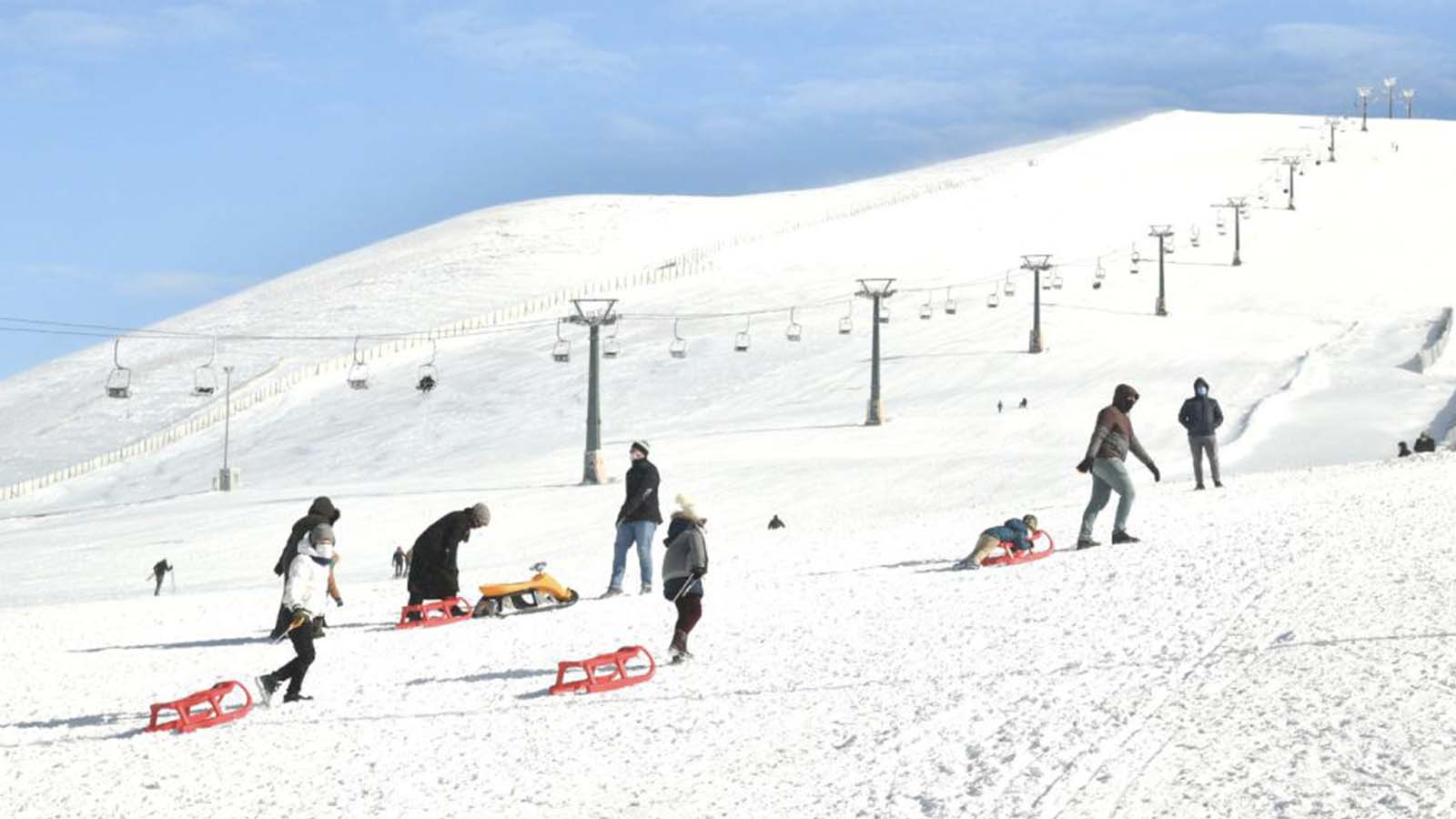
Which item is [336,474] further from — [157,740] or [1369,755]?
[1369,755]

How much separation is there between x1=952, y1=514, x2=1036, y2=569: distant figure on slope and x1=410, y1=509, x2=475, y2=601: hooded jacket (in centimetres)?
478

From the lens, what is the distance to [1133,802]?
898 centimetres

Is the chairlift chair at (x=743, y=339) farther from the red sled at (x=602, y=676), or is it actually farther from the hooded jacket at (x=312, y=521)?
the red sled at (x=602, y=676)

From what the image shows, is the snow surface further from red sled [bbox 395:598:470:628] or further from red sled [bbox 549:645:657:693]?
red sled [bbox 395:598:470:628]

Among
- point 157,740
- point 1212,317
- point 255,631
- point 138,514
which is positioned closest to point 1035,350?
point 1212,317

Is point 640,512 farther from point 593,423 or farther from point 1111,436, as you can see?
point 593,423

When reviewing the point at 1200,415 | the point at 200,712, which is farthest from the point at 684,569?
the point at 1200,415

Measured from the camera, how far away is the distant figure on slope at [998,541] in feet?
61.0

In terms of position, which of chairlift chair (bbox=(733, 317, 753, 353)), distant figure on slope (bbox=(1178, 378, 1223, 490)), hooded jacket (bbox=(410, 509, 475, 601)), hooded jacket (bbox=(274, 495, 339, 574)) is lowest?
hooded jacket (bbox=(410, 509, 475, 601))

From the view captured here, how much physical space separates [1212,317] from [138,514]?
42.5 metres

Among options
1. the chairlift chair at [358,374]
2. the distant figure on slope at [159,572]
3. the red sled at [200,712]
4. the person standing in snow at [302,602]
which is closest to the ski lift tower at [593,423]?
the chairlift chair at [358,374]

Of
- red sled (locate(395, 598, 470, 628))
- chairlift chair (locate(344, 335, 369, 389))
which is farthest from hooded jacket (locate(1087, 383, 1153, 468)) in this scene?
chairlift chair (locate(344, 335, 369, 389))

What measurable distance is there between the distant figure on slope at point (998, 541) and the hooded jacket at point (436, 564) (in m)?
4.78

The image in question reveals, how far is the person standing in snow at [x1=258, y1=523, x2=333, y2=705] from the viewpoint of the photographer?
1403 cm
